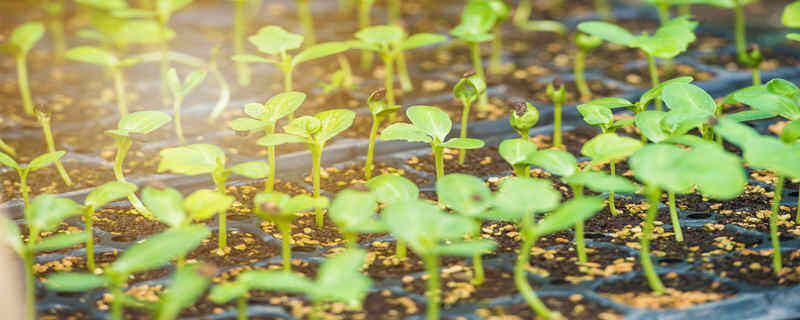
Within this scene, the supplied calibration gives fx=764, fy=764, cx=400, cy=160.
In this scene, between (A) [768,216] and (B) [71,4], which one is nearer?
(A) [768,216]

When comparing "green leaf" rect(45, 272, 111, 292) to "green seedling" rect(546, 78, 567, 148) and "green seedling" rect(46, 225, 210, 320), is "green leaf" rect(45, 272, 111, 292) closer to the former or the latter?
"green seedling" rect(46, 225, 210, 320)

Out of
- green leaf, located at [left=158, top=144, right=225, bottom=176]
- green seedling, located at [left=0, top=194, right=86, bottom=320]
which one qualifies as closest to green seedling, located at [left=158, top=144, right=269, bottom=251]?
green leaf, located at [left=158, top=144, right=225, bottom=176]

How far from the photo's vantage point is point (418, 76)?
73.5 inches

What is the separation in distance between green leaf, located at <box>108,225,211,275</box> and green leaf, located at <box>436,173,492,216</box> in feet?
0.95

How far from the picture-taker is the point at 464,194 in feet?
2.99

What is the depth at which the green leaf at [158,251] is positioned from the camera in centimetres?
75

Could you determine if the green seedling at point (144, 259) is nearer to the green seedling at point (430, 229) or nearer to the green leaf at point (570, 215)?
the green seedling at point (430, 229)

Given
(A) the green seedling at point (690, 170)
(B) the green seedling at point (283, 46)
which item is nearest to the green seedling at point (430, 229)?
(A) the green seedling at point (690, 170)

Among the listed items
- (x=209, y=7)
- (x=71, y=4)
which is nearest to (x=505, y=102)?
(x=209, y=7)

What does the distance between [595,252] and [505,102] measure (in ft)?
2.25

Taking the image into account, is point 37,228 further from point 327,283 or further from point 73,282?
point 327,283

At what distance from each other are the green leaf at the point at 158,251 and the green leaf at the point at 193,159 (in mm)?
210

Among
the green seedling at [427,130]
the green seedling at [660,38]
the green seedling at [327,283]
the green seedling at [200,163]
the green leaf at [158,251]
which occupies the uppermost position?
the green seedling at [660,38]

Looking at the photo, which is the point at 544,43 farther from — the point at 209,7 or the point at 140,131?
the point at 140,131
